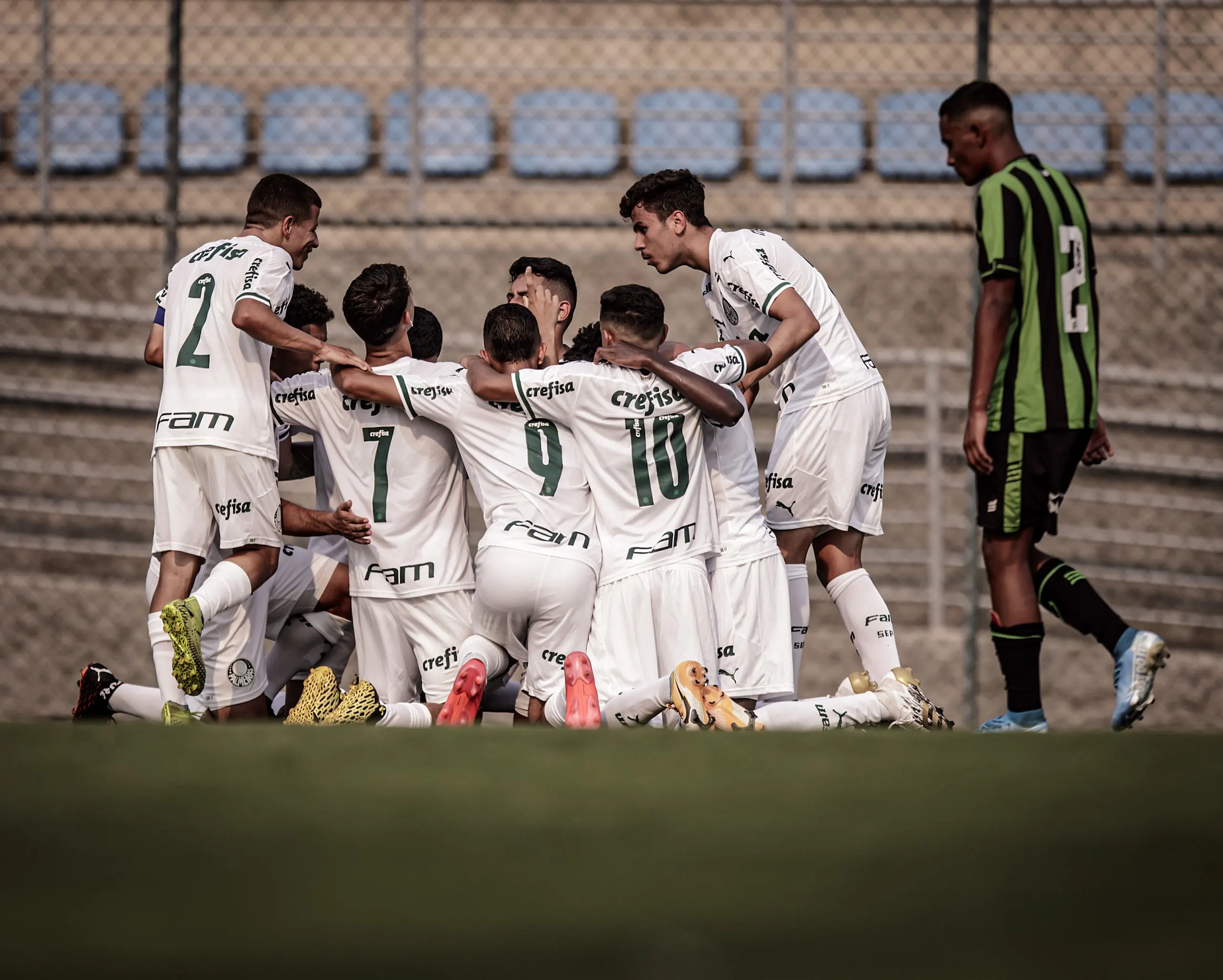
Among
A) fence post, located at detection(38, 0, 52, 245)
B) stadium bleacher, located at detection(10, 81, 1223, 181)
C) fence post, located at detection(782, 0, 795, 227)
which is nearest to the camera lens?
fence post, located at detection(782, 0, 795, 227)

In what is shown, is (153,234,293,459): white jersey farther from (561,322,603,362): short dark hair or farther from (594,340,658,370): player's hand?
(594,340,658,370): player's hand

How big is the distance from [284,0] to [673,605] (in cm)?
919

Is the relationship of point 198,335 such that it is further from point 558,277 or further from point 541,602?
point 541,602

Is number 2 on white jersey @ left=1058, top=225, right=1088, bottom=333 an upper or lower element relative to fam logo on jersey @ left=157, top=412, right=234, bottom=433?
upper

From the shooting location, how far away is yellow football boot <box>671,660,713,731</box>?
4.24 m

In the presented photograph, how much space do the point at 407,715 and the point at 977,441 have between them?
6.78 feet

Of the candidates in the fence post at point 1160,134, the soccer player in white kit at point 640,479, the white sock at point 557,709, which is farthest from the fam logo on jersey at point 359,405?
the fence post at point 1160,134

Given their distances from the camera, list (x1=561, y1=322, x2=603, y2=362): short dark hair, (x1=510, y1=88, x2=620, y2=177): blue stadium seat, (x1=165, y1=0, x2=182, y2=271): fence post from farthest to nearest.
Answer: (x1=510, y1=88, x2=620, y2=177): blue stadium seat, (x1=165, y1=0, x2=182, y2=271): fence post, (x1=561, y1=322, x2=603, y2=362): short dark hair

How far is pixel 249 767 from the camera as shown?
3.02m

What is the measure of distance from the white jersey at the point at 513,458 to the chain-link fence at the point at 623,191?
2.68m

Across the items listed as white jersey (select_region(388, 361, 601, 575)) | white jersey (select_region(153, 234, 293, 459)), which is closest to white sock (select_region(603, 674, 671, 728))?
white jersey (select_region(388, 361, 601, 575))

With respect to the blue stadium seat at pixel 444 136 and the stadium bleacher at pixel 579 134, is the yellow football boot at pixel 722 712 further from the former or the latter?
the blue stadium seat at pixel 444 136

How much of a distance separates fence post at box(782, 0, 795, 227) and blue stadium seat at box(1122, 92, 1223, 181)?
2525 millimetres

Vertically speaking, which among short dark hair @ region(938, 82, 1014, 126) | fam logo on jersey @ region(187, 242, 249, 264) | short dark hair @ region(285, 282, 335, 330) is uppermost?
short dark hair @ region(938, 82, 1014, 126)
